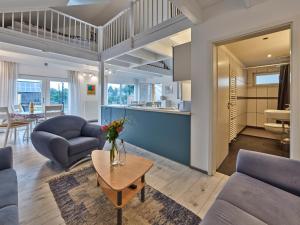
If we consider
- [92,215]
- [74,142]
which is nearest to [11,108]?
[74,142]

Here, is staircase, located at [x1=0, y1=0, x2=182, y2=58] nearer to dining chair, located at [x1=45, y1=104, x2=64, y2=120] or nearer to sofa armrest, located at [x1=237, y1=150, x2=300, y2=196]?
dining chair, located at [x1=45, y1=104, x2=64, y2=120]

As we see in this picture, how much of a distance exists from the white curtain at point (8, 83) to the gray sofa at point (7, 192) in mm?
4676

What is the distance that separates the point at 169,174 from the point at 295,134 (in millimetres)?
1586

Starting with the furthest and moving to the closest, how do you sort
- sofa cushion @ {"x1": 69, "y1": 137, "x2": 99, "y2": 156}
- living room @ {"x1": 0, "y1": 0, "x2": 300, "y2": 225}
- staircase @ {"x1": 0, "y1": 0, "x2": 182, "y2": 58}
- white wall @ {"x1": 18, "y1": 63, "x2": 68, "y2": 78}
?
white wall @ {"x1": 18, "y1": 63, "x2": 68, "y2": 78} → staircase @ {"x1": 0, "y1": 0, "x2": 182, "y2": 58} → sofa cushion @ {"x1": 69, "y1": 137, "x2": 99, "y2": 156} → living room @ {"x1": 0, "y1": 0, "x2": 300, "y2": 225}

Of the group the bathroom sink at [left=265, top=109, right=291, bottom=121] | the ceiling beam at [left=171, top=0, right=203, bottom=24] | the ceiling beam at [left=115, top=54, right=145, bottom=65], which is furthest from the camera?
the ceiling beam at [left=115, top=54, right=145, bottom=65]

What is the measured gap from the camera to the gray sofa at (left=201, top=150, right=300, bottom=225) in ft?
3.00

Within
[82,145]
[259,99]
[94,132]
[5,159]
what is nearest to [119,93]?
[94,132]

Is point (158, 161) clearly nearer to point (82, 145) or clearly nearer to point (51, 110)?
point (82, 145)

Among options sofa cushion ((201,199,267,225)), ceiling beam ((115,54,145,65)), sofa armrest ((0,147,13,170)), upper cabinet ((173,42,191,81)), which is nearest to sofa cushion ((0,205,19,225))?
sofa armrest ((0,147,13,170))

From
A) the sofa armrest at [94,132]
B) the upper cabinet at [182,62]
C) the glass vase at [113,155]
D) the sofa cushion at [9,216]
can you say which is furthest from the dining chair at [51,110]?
the sofa cushion at [9,216]

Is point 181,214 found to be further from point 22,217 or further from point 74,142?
point 74,142

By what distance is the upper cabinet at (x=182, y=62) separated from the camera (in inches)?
100

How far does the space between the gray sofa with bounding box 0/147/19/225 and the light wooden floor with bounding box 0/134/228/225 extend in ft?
1.39

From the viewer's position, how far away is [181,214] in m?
1.48
